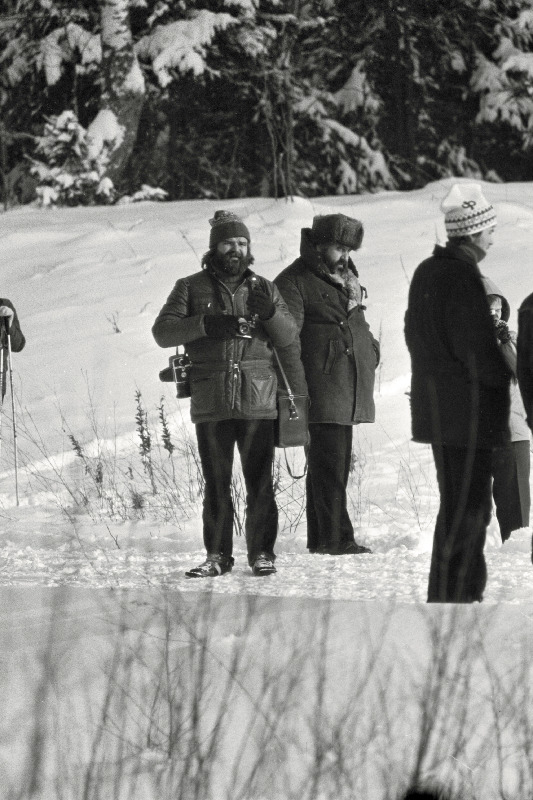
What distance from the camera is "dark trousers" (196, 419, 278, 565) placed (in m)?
6.09

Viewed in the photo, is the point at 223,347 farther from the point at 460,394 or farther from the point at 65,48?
the point at 65,48

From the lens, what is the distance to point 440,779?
2922mm

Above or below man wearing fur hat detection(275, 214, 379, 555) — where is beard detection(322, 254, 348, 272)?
above

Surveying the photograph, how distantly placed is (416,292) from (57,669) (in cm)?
214

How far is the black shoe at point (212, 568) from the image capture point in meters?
6.06

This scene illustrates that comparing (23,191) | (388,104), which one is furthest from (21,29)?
(388,104)

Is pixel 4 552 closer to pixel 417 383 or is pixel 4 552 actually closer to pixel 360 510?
pixel 360 510

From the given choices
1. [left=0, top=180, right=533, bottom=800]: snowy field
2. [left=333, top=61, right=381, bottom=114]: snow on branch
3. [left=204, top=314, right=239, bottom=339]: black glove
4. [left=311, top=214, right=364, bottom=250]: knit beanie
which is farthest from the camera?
[left=333, top=61, right=381, bottom=114]: snow on branch

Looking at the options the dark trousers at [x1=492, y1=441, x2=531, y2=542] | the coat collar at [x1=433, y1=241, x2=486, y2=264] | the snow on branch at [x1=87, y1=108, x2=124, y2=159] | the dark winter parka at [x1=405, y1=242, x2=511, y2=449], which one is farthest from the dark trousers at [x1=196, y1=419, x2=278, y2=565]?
the snow on branch at [x1=87, y1=108, x2=124, y2=159]

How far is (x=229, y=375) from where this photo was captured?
19.9 feet

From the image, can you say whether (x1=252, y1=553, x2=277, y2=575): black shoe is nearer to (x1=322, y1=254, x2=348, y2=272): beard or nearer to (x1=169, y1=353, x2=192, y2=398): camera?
(x1=169, y1=353, x2=192, y2=398): camera

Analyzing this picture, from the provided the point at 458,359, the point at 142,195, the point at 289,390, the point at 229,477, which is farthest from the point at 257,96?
the point at 458,359

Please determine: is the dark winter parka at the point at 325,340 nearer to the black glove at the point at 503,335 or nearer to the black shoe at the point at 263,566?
the black shoe at the point at 263,566

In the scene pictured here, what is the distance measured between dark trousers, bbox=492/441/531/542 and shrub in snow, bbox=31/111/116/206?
1296 cm
